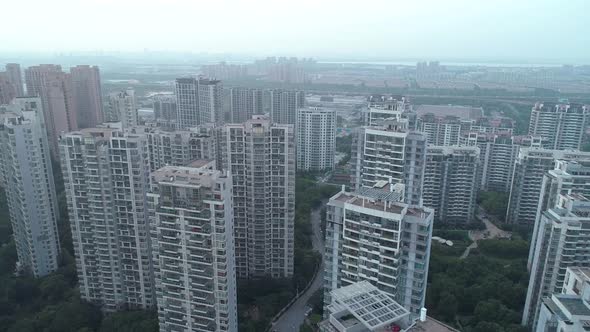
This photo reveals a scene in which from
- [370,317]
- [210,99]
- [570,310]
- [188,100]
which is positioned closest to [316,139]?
[210,99]

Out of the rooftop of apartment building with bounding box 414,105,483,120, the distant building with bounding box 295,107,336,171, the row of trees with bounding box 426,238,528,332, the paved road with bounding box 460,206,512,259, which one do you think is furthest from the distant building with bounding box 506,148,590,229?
the rooftop of apartment building with bounding box 414,105,483,120

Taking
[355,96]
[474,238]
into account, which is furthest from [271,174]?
[355,96]

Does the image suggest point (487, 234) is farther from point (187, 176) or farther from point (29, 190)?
point (29, 190)

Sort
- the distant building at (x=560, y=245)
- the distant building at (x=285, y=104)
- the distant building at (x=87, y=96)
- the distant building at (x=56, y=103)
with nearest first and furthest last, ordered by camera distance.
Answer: the distant building at (x=560, y=245), the distant building at (x=56, y=103), the distant building at (x=87, y=96), the distant building at (x=285, y=104)

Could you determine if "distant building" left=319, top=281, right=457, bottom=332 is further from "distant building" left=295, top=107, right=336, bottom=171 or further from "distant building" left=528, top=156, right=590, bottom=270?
"distant building" left=295, top=107, right=336, bottom=171

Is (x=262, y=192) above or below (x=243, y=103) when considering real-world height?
below

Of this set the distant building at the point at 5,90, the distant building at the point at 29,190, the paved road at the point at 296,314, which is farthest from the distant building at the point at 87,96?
the paved road at the point at 296,314

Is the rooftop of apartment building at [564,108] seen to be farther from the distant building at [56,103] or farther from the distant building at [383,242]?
the distant building at [56,103]
